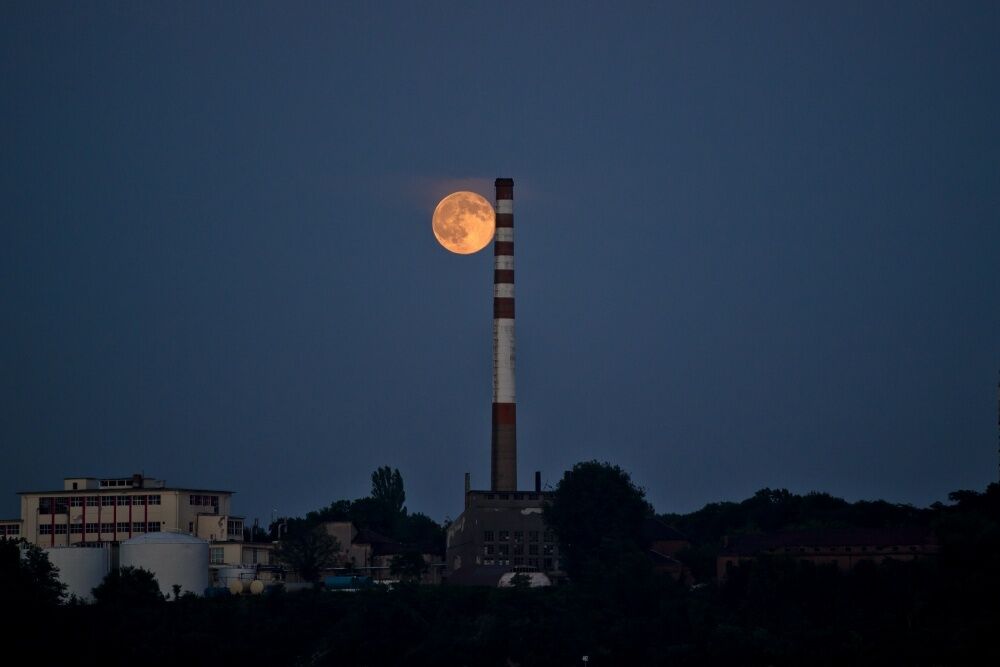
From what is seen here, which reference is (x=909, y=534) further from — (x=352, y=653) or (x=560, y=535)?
(x=352, y=653)

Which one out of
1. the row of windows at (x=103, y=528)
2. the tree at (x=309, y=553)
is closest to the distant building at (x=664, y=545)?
the tree at (x=309, y=553)

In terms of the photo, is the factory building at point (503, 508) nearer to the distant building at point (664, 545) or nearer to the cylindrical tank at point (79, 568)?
the distant building at point (664, 545)

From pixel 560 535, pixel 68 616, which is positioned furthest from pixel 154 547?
pixel 560 535

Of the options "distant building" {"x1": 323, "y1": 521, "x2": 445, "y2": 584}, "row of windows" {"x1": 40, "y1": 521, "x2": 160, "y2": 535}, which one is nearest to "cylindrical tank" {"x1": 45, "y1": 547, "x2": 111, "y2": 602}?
"row of windows" {"x1": 40, "y1": 521, "x2": 160, "y2": 535}

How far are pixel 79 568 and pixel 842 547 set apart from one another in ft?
162

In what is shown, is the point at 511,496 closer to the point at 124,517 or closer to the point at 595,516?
the point at 595,516

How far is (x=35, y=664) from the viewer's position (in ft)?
324

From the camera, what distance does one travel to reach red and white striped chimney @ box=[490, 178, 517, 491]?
125 metres

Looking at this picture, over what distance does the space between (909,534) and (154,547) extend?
48529mm

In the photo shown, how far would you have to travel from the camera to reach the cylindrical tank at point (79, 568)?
4564 inches

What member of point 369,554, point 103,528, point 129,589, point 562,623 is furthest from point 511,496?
point 103,528

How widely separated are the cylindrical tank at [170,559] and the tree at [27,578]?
16.8ft

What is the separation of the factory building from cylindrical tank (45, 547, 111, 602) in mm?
24017

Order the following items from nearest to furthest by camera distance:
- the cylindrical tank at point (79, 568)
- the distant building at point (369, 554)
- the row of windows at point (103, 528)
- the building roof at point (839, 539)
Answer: the building roof at point (839, 539)
the cylindrical tank at point (79, 568)
the row of windows at point (103, 528)
the distant building at point (369, 554)
